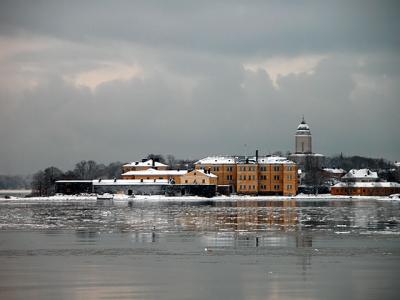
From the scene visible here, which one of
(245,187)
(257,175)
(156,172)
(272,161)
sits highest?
(272,161)

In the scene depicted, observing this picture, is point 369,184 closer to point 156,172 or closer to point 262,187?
point 262,187

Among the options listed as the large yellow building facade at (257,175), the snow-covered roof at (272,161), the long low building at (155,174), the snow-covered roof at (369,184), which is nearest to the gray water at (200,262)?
the long low building at (155,174)

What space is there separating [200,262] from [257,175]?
101 meters

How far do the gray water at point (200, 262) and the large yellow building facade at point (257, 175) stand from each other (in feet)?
277

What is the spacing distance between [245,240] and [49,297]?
15.4 m

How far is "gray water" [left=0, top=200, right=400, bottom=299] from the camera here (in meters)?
20.8

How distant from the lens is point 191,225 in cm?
4491

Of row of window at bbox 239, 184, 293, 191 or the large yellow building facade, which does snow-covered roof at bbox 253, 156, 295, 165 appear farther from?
row of window at bbox 239, 184, 293, 191

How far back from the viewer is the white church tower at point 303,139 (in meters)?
176

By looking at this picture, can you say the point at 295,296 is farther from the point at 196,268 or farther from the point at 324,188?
the point at 324,188

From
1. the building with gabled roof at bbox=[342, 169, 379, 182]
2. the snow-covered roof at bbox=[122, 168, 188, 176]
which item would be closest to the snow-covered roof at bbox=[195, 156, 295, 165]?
the snow-covered roof at bbox=[122, 168, 188, 176]

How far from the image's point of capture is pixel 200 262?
26.4 metres

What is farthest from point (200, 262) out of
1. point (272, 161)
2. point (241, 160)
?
point (241, 160)

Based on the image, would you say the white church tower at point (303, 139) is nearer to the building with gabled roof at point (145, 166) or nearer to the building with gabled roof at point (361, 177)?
the building with gabled roof at point (361, 177)
